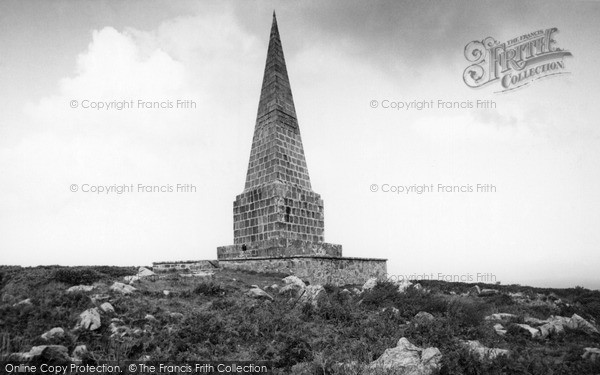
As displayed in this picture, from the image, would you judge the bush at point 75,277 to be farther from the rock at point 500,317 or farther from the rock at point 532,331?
the rock at point 532,331

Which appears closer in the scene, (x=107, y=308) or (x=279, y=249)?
(x=107, y=308)

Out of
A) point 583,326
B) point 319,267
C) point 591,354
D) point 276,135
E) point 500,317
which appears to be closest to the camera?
point 591,354

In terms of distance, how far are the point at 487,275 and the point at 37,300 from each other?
17.1 meters

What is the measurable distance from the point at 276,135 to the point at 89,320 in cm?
1075

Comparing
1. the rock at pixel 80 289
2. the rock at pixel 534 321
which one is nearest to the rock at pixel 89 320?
the rock at pixel 80 289

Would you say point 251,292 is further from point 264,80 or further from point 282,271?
point 264,80

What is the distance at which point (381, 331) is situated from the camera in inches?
249

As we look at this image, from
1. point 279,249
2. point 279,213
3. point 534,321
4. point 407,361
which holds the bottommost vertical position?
point 534,321

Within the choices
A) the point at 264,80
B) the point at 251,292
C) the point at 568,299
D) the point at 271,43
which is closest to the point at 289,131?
the point at 264,80

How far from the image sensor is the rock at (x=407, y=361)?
4625 millimetres

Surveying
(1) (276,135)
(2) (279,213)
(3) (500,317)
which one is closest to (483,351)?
(3) (500,317)

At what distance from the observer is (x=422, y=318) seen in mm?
6926

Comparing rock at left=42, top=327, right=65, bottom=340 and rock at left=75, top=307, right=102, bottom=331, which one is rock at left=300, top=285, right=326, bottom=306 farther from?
rock at left=42, top=327, right=65, bottom=340

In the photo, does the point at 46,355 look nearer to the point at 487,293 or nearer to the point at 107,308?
the point at 107,308
